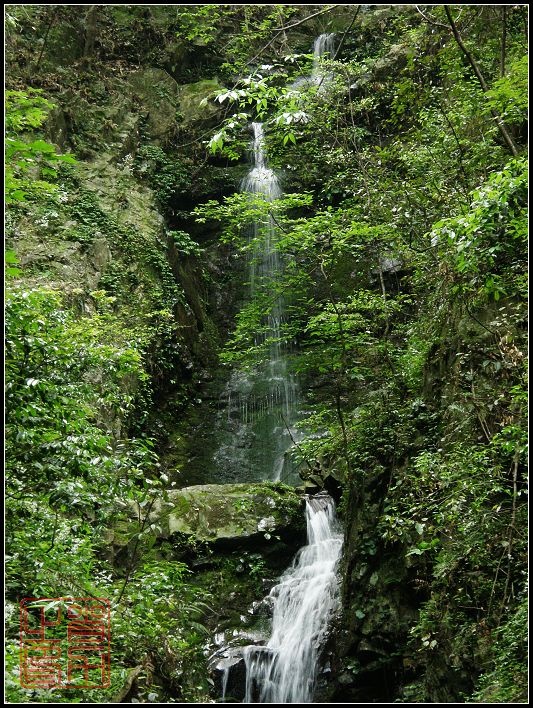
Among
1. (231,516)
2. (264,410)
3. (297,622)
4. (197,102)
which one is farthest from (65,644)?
(197,102)

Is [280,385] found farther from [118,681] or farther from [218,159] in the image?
[118,681]

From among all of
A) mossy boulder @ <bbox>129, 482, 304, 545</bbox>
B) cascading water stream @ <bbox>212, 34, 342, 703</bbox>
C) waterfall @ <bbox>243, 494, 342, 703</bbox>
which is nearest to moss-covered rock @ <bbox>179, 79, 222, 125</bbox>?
cascading water stream @ <bbox>212, 34, 342, 703</bbox>

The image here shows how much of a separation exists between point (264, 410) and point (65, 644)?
31.8 ft

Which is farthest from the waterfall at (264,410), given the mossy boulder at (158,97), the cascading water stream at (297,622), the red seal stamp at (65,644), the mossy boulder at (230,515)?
the red seal stamp at (65,644)

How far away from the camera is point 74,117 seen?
580 inches

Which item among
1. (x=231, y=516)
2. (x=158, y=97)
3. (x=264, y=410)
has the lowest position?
(x=231, y=516)

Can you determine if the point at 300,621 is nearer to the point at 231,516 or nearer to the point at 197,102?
the point at 231,516

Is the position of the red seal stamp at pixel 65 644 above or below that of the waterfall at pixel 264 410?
below

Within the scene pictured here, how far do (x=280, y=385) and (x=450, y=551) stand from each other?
9.34 metres

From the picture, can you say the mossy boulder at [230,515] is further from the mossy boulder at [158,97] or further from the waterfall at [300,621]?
the mossy boulder at [158,97]

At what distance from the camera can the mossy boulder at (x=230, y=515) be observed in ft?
32.7

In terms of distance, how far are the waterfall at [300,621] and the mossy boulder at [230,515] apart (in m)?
0.41

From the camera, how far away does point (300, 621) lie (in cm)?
866

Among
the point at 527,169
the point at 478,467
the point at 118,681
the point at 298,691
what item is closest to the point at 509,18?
the point at 527,169
